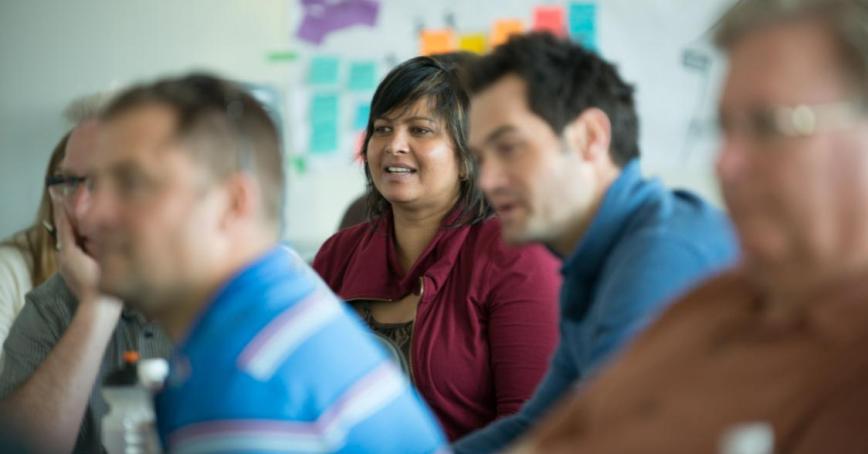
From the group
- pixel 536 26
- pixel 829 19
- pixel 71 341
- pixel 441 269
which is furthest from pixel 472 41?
pixel 829 19

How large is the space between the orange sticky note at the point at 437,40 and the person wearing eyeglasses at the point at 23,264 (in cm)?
144

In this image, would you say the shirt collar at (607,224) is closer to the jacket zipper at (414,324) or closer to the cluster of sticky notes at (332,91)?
the jacket zipper at (414,324)

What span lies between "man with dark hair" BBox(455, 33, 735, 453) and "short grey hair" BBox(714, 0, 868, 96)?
667 mm

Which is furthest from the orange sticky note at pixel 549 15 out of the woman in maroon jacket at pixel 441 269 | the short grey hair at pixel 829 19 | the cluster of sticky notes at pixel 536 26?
the short grey hair at pixel 829 19

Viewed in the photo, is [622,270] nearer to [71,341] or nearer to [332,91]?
[71,341]

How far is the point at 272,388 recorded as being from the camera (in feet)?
3.70

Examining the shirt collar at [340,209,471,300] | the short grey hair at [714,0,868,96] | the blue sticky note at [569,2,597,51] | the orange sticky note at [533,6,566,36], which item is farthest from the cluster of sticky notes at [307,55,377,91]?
the short grey hair at [714,0,868,96]

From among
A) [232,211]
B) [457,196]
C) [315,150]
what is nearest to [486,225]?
[457,196]

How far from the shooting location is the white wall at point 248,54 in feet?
12.3

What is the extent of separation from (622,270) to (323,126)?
247cm

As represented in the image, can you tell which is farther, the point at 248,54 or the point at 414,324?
the point at 248,54

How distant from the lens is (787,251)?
0.82 metres

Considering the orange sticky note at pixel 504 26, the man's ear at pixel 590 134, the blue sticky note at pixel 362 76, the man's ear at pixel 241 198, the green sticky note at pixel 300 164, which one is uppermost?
the man's ear at pixel 241 198

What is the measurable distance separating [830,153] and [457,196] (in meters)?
1.68
